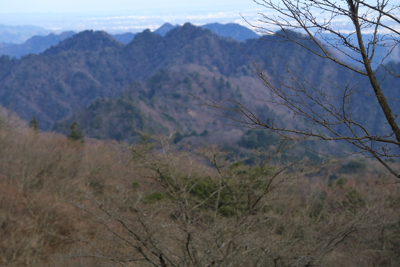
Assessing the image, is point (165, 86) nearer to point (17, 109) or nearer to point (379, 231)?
point (17, 109)

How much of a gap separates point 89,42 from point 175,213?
5924 inches

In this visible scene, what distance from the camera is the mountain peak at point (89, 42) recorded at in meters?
149

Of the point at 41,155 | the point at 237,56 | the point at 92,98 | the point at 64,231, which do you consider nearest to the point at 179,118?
the point at 92,98

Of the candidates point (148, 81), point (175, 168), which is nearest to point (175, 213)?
point (175, 168)

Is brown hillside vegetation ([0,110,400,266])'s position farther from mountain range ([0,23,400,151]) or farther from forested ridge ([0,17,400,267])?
mountain range ([0,23,400,151])

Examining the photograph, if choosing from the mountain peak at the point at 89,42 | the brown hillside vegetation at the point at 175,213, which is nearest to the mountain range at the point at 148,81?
the mountain peak at the point at 89,42

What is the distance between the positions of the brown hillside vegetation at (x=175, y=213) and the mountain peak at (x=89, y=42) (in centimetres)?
12684

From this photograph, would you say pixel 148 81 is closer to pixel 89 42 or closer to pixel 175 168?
pixel 89 42

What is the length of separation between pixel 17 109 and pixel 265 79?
376 ft

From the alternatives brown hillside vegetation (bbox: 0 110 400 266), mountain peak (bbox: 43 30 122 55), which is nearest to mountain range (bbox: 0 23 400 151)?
mountain peak (bbox: 43 30 122 55)

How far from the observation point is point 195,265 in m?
7.36

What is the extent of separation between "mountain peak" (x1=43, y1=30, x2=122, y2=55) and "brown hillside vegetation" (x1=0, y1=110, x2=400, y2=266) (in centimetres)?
12684

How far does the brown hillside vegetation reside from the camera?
7.87 m

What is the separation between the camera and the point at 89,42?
151 m
